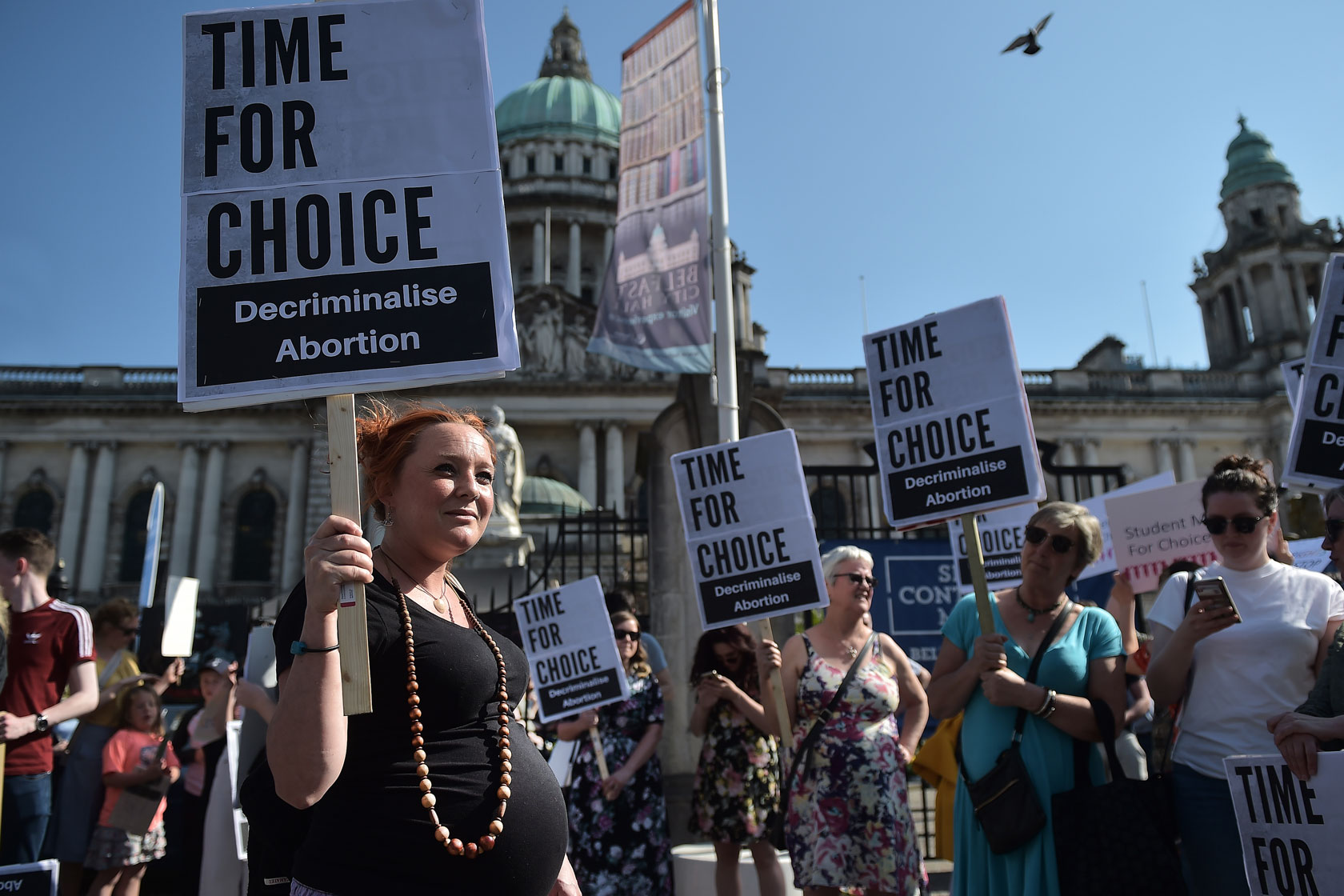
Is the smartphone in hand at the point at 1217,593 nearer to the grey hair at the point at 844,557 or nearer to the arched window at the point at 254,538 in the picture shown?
the grey hair at the point at 844,557

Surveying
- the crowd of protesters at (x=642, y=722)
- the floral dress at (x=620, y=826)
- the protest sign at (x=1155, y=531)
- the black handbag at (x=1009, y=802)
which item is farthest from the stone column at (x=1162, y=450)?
the black handbag at (x=1009, y=802)

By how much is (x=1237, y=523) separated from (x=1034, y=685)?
935 millimetres

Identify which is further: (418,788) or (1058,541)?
(1058,541)

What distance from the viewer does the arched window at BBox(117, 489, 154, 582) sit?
1581 inches

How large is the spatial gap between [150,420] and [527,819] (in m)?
44.5

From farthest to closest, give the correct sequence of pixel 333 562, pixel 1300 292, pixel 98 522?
pixel 1300 292 → pixel 98 522 → pixel 333 562

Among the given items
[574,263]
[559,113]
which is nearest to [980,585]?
[574,263]

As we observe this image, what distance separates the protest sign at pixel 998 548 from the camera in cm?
796

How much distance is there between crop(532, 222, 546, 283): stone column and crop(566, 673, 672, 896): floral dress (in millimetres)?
47515

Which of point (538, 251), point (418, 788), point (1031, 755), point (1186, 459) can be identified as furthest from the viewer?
point (538, 251)

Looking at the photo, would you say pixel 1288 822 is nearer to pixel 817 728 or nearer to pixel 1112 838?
pixel 1112 838

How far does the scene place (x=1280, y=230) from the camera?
44750mm

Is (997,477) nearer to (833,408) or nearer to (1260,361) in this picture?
(833,408)

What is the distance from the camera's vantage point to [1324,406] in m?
4.23
